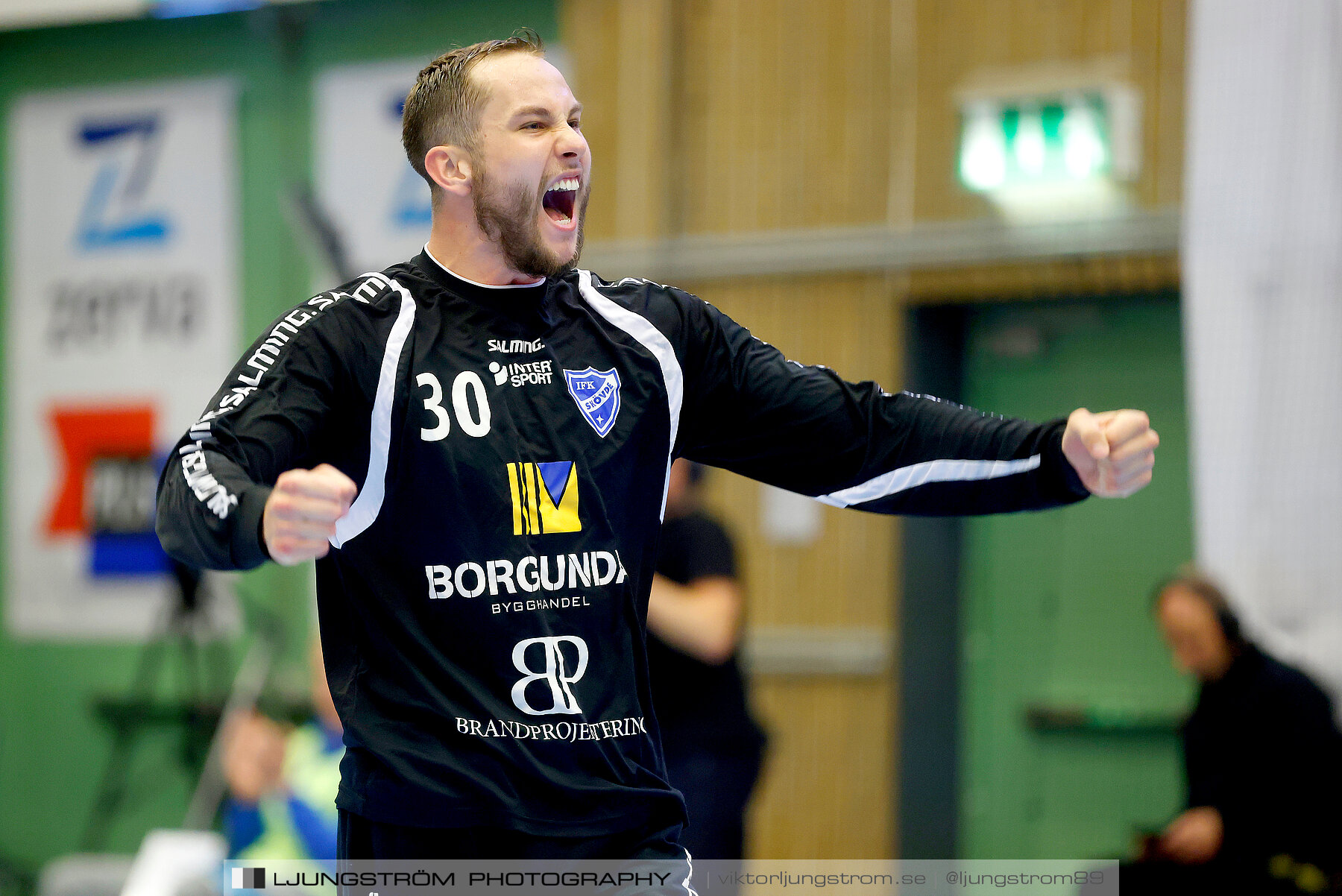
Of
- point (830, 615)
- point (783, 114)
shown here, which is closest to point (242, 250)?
point (783, 114)

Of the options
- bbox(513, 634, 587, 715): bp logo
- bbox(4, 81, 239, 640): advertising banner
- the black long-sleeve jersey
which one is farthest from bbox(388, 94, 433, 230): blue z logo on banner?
bbox(513, 634, 587, 715): bp logo

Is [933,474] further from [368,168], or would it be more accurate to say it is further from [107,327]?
[107,327]

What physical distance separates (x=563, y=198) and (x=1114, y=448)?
1.10 metres

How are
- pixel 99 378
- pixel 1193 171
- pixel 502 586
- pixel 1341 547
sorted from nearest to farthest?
pixel 502 586 < pixel 1341 547 < pixel 1193 171 < pixel 99 378

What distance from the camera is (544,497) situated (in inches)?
93.4

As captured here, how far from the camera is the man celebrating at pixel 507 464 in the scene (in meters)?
2.26

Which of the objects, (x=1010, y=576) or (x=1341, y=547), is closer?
(x=1341, y=547)

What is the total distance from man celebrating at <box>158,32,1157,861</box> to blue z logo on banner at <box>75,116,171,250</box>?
6587 millimetres

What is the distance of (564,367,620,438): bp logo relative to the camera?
2.47 meters

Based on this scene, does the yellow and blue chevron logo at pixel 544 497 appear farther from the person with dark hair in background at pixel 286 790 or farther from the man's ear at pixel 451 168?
the person with dark hair in background at pixel 286 790

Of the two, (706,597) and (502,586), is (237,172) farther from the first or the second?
(502,586)

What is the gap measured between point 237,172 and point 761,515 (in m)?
3.91

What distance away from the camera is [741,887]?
186 inches

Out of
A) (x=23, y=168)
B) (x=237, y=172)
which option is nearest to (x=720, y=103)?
(x=237, y=172)
